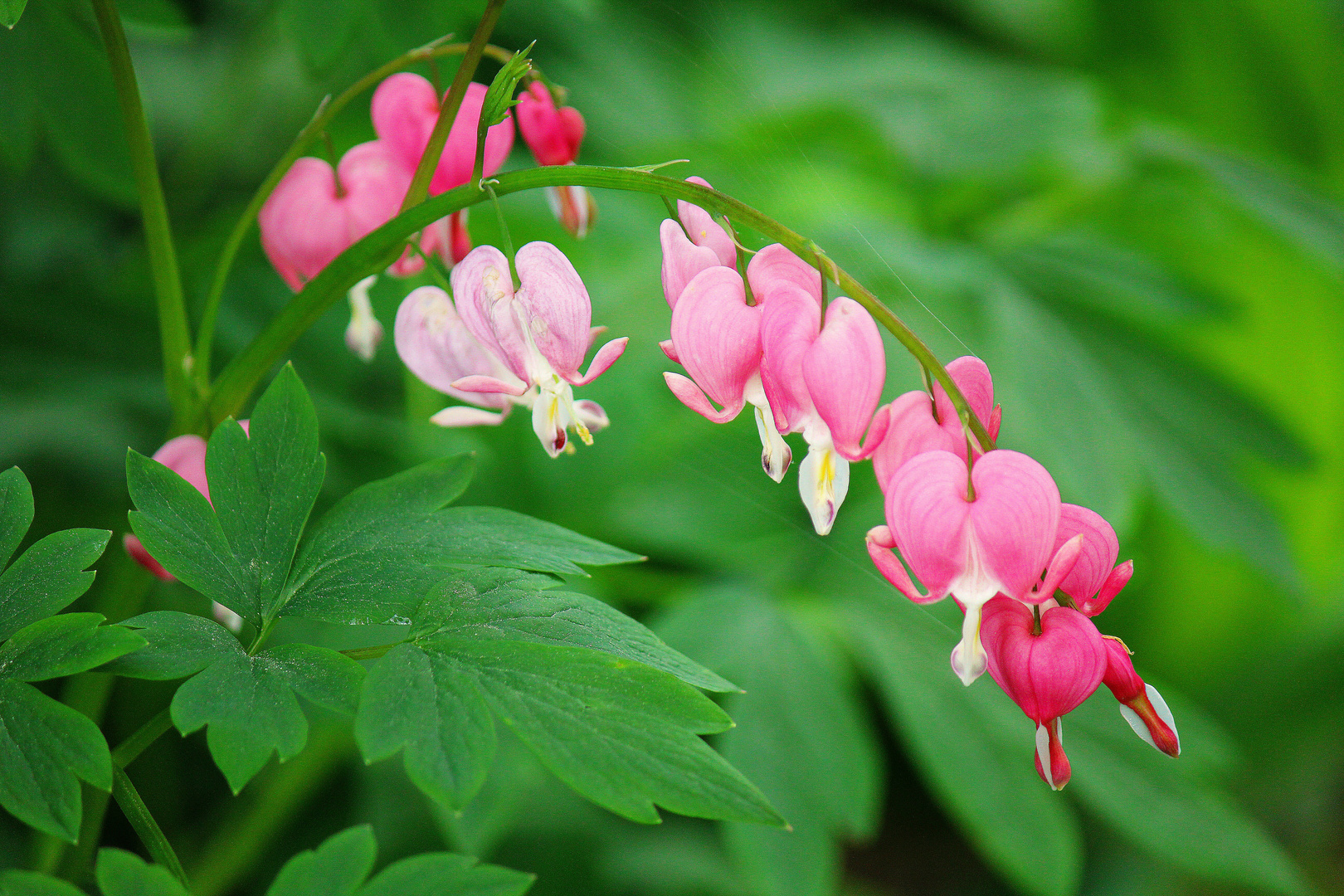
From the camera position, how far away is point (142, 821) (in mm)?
494

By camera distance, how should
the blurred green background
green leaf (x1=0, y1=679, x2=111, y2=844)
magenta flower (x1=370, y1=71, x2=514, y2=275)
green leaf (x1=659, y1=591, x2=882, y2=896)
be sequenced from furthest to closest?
green leaf (x1=659, y1=591, x2=882, y2=896)
the blurred green background
magenta flower (x1=370, y1=71, x2=514, y2=275)
green leaf (x1=0, y1=679, x2=111, y2=844)

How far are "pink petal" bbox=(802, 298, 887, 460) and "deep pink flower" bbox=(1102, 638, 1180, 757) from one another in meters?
0.15

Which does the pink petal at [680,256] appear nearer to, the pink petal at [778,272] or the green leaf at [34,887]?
the pink petal at [778,272]

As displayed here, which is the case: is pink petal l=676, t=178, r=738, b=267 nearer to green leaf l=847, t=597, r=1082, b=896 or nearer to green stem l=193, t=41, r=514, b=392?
green stem l=193, t=41, r=514, b=392

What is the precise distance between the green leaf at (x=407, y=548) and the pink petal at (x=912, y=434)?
14cm

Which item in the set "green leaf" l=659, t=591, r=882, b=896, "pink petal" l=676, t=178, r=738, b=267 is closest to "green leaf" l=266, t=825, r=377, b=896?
"pink petal" l=676, t=178, r=738, b=267

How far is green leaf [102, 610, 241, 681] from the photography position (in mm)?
454

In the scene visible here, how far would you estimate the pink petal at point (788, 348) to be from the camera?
480mm

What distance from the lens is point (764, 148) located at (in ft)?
2.26

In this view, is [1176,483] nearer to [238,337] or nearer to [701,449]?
[701,449]

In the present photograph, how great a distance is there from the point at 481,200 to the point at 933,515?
271mm

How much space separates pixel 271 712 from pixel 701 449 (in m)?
0.49

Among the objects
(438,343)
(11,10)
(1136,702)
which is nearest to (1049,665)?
(1136,702)

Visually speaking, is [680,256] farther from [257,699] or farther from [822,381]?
[257,699]
